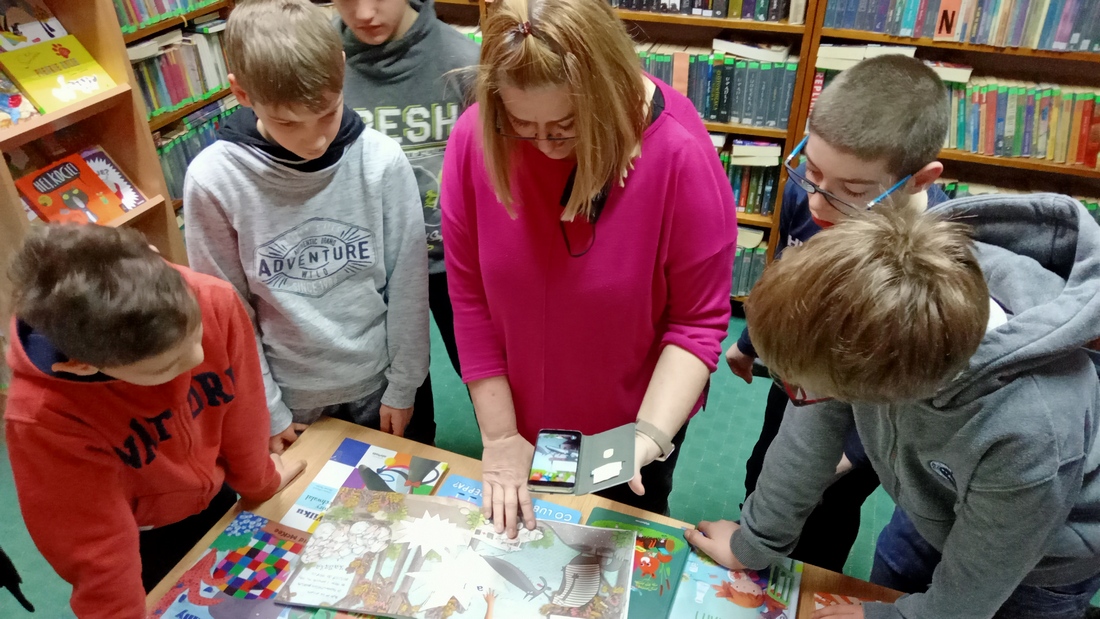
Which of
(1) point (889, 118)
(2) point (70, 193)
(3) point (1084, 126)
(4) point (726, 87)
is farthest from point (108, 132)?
(3) point (1084, 126)

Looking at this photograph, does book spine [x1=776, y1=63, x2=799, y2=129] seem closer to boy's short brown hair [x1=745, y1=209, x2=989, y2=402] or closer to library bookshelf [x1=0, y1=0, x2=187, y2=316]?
boy's short brown hair [x1=745, y1=209, x2=989, y2=402]

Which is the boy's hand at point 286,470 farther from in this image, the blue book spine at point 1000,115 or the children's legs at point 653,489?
the blue book spine at point 1000,115

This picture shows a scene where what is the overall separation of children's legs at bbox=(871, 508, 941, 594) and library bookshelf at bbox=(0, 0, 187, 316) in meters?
2.34

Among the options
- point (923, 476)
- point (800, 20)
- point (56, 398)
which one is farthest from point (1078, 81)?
point (56, 398)

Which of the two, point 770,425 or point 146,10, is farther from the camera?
point 146,10

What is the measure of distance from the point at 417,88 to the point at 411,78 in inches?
0.9

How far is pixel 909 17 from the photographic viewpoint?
2432mm

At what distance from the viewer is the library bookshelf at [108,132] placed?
2.10 m

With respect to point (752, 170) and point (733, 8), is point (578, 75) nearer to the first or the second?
point (733, 8)

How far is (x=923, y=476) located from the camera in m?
0.96

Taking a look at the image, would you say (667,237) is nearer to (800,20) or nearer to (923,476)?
(923,476)

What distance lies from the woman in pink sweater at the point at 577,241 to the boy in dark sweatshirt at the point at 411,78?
0.47m

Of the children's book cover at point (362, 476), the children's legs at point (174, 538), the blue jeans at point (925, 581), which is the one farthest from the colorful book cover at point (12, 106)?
the blue jeans at point (925, 581)

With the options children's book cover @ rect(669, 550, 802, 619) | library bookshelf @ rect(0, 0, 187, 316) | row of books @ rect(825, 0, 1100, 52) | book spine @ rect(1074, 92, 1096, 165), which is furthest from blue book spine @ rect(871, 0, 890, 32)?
library bookshelf @ rect(0, 0, 187, 316)
